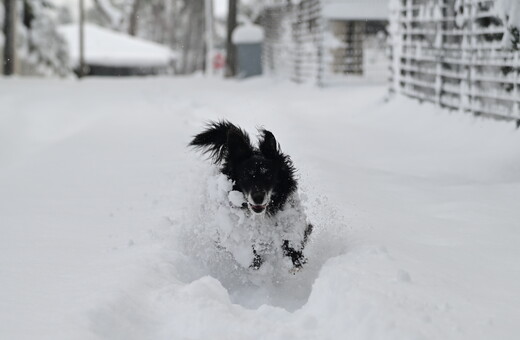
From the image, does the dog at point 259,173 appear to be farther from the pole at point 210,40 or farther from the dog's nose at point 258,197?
the pole at point 210,40

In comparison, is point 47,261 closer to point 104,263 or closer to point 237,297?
point 104,263

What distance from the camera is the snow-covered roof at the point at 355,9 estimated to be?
22.2 meters

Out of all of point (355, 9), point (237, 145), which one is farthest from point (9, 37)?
point (237, 145)

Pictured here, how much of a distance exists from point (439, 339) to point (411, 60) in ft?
37.1

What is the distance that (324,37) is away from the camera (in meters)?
20.5

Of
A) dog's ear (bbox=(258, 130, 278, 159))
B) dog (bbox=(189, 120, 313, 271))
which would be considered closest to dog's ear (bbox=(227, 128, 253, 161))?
dog (bbox=(189, 120, 313, 271))

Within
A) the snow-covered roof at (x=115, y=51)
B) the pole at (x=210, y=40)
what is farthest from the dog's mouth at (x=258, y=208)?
the snow-covered roof at (x=115, y=51)

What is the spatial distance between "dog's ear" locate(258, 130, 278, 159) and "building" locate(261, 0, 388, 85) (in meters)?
15.6

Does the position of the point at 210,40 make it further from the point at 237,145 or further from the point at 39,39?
the point at 237,145

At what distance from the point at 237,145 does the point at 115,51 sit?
42759mm

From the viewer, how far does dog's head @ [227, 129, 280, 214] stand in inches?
190

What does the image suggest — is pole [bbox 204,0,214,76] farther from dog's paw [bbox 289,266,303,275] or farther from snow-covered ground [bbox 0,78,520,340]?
dog's paw [bbox 289,266,303,275]

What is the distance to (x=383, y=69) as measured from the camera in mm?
27375

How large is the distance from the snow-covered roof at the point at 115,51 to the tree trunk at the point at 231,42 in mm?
13385
